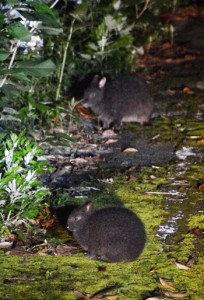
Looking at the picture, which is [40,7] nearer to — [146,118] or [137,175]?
[137,175]

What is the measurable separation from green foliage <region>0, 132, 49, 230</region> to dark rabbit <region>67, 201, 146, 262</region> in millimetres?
410

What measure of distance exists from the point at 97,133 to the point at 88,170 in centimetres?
144

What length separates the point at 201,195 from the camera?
22.4 feet

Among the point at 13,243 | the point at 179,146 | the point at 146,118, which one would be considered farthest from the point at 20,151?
the point at 146,118

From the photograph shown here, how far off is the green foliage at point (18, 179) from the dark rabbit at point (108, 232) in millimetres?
410

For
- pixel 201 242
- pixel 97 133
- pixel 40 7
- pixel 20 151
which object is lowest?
pixel 97 133

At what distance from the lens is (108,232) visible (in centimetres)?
570

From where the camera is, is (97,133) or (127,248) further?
(97,133)

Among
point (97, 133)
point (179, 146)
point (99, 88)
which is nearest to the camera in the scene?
point (179, 146)

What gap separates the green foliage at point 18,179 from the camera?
5699 mm

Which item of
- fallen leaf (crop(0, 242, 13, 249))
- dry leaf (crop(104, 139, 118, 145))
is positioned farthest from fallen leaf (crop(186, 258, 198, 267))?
dry leaf (crop(104, 139, 118, 145))

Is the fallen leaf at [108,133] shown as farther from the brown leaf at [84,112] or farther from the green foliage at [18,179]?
the green foliage at [18,179]

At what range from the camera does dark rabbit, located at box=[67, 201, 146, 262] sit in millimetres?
5551

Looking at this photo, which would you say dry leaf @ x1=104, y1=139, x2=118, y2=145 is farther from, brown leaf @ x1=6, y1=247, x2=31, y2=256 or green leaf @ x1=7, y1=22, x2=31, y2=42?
green leaf @ x1=7, y1=22, x2=31, y2=42
